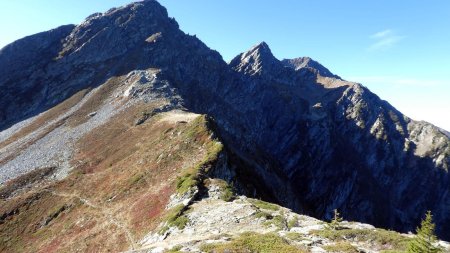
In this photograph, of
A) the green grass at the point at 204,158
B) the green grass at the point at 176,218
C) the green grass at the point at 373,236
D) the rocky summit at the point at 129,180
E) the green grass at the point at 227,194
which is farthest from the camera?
the green grass at the point at 204,158

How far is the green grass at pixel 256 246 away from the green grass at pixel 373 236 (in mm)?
4759

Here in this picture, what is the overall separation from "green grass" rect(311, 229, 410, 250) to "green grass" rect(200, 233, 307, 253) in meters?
4.76

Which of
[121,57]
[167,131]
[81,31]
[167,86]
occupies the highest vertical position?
[81,31]

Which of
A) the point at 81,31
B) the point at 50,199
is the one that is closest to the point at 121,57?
the point at 81,31

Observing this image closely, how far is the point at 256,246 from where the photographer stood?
2212 cm

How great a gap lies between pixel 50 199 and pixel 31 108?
97.3m

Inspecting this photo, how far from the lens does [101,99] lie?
124 meters

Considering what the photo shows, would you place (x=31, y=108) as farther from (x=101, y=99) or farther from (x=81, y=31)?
(x=81, y=31)

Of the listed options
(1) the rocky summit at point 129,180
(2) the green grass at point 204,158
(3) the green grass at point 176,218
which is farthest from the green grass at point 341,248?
(2) the green grass at point 204,158

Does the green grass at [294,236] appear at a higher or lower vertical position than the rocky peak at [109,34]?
lower

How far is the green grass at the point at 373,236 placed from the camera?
25.0 meters

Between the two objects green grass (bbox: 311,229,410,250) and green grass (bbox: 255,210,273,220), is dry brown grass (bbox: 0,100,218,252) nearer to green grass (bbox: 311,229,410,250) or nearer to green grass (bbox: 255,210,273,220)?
green grass (bbox: 255,210,273,220)

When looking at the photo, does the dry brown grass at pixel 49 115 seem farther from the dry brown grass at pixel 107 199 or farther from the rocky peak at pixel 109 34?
the dry brown grass at pixel 107 199

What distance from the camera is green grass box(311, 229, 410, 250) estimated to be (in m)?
25.0
